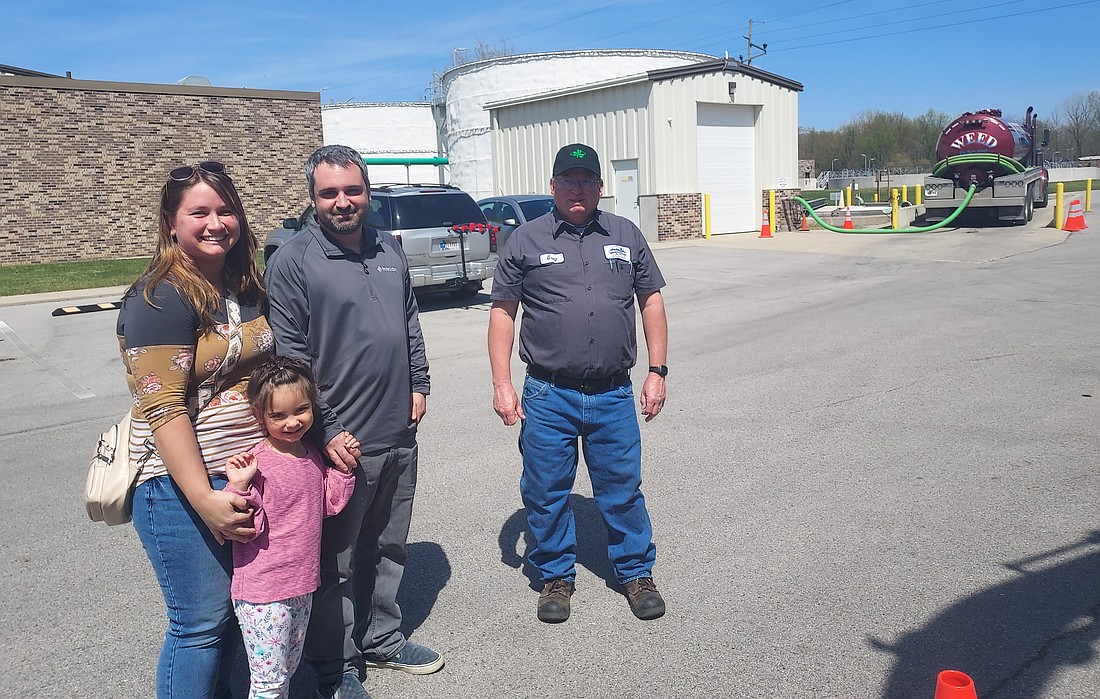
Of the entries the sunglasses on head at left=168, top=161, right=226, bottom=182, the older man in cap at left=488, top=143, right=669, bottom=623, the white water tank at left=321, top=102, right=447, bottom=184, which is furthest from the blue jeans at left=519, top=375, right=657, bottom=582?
the white water tank at left=321, top=102, right=447, bottom=184

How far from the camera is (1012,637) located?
11.6ft

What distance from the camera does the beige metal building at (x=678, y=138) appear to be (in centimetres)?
2408

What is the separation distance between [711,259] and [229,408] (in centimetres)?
1758

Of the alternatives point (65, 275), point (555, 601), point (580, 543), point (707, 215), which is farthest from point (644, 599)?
point (707, 215)

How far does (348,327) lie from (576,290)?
111cm

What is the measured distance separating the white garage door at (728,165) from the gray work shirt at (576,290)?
22.1 meters

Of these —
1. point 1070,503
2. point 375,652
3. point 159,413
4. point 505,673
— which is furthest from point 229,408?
point 1070,503

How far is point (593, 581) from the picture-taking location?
4238 mm

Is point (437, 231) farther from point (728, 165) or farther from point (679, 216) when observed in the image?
point (728, 165)

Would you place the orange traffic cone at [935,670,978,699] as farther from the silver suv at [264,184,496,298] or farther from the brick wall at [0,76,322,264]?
the brick wall at [0,76,322,264]

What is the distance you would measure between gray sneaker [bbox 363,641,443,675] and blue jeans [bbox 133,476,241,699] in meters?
0.89

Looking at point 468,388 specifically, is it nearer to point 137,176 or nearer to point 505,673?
point 505,673

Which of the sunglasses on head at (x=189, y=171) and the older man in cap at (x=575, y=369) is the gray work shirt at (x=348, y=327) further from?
Answer: the older man in cap at (x=575, y=369)

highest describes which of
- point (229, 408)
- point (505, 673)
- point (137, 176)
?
point (137, 176)
